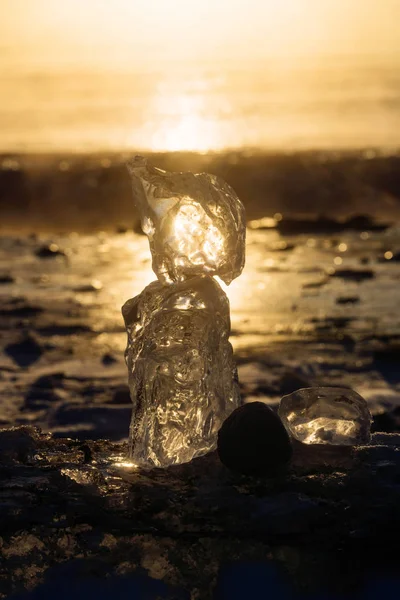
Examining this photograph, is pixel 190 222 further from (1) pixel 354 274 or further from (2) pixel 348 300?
(1) pixel 354 274

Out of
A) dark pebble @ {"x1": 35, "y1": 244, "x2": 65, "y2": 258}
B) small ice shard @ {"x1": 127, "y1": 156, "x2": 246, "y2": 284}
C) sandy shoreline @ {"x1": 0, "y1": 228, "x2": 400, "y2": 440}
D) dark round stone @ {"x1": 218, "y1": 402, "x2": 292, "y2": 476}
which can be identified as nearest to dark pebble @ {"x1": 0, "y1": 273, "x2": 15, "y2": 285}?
sandy shoreline @ {"x1": 0, "y1": 228, "x2": 400, "y2": 440}

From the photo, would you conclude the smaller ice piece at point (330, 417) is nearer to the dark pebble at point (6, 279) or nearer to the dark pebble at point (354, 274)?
the dark pebble at point (354, 274)

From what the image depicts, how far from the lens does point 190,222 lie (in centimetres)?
393

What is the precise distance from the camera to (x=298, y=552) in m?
3.10

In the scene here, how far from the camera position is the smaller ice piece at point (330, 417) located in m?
3.91

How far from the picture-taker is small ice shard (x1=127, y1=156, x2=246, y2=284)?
391 centimetres

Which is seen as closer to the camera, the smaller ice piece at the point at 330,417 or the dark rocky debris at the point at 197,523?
the dark rocky debris at the point at 197,523

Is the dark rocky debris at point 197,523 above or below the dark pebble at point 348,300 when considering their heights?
below

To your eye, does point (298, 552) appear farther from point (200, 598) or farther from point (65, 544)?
point (65, 544)

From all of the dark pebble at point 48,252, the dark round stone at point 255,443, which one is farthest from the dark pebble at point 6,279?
the dark round stone at point 255,443

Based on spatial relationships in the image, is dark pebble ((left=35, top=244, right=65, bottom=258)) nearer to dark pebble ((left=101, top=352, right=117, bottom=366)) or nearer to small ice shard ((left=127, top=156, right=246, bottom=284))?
dark pebble ((left=101, top=352, right=117, bottom=366))

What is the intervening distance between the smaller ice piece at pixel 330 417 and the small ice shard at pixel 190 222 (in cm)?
63

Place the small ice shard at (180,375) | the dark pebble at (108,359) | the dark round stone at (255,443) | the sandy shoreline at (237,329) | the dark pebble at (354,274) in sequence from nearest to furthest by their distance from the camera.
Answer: the dark round stone at (255,443)
the small ice shard at (180,375)
the sandy shoreline at (237,329)
the dark pebble at (108,359)
the dark pebble at (354,274)

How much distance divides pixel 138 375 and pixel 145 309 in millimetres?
270
